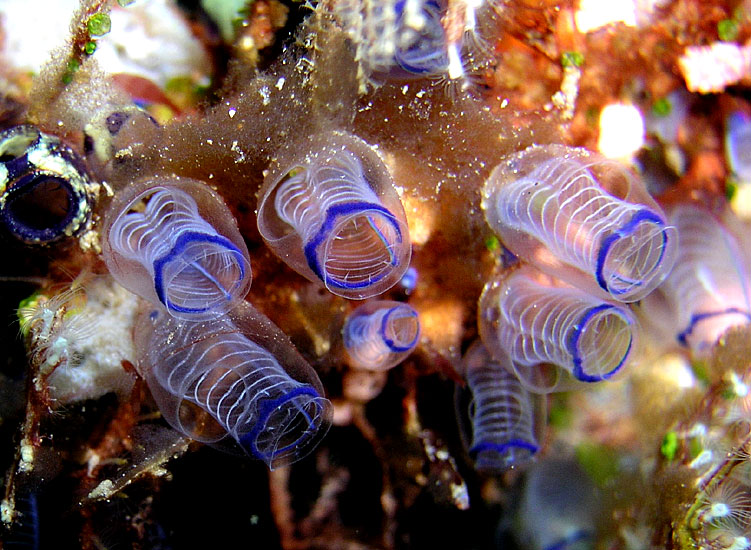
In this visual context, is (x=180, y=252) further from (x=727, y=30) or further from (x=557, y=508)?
(x=727, y=30)

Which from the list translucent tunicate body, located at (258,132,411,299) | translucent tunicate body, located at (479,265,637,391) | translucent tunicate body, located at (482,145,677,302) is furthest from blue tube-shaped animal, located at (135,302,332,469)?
translucent tunicate body, located at (482,145,677,302)

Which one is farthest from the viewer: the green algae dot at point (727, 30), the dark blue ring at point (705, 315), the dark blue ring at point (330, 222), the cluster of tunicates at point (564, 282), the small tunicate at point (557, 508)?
the small tunicate at point (557, 508)

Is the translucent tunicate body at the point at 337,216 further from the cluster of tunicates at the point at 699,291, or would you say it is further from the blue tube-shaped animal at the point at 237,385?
the cluster of tunicates at the point at 699,291

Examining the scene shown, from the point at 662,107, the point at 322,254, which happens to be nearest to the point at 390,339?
the point at 322,254

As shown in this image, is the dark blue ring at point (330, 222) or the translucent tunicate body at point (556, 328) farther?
the translucent tunicate body at point (556, 328)

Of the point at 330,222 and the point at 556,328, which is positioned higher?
the point at 330,222

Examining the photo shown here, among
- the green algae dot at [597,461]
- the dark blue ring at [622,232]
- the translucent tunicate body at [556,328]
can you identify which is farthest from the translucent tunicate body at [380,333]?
the green algae dot at [597,461]
